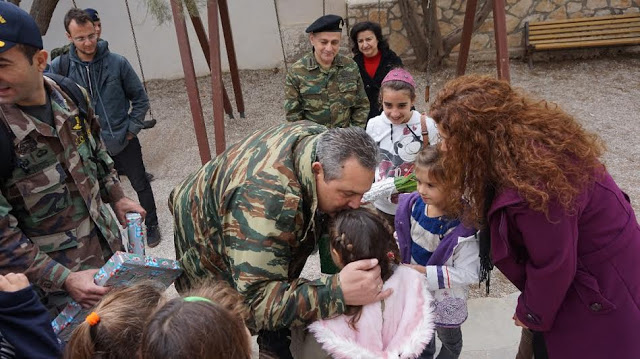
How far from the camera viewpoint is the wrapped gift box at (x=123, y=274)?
1.88 metres

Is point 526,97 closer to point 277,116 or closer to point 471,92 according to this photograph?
point 471,92

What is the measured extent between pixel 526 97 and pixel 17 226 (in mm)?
1959

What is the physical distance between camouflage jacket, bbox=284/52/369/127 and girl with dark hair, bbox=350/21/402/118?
41cm

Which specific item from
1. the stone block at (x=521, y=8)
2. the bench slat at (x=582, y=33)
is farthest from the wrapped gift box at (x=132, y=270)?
the stone block at (x=521, y=8)

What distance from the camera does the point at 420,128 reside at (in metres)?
3.33

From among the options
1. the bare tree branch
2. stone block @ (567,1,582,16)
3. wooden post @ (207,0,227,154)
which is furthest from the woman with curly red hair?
stone block @ (567,1,582,16)

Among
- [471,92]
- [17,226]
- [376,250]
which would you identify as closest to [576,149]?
[471,92]

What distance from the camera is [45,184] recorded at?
2.12m

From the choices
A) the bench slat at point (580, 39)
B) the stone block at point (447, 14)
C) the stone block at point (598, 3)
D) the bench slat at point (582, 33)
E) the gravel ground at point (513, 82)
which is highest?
the stone block at point (447, 14)

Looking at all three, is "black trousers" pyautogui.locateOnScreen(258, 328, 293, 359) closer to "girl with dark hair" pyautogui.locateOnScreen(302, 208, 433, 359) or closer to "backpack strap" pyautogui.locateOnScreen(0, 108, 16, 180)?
"girl with dark hair" pyautogui.locateOnScreen(302, 208, 433, 359)

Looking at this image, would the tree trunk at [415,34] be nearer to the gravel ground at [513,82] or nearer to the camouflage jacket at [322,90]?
the gravel ground at [513,82]

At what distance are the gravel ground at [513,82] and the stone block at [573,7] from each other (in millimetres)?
764

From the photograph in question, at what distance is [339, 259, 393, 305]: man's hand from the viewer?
5.84 feet

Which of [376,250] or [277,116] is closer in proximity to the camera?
[376,250]
